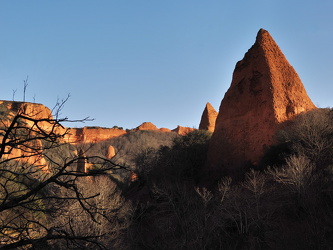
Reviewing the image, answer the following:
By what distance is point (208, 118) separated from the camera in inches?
1679

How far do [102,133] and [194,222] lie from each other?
84.6 meters

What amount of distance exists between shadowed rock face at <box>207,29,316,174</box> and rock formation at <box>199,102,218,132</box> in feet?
45.4

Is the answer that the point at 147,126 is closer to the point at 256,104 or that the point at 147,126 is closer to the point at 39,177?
the point at 256,104

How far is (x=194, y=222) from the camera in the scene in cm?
1677

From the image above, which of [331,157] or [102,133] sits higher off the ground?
[102,133]

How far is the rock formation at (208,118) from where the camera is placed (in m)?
42.2

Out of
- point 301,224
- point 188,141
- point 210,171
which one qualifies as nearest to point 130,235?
point 301,224

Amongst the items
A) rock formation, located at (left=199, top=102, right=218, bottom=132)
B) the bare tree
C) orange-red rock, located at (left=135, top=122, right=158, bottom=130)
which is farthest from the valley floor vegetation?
orange-red rock, located at (left=135, top=122, right=158, bottom=130)

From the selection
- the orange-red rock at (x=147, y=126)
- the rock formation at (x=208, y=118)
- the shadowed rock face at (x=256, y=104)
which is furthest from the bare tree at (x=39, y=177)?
the orange-red rock at (x=147, y=126)

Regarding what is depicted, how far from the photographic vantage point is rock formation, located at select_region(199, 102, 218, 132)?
139ft

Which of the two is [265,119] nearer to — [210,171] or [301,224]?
[210,171]

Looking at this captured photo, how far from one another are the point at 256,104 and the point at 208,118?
55.9ft

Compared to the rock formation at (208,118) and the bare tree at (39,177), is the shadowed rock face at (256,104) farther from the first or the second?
the bare tree at (39,177)

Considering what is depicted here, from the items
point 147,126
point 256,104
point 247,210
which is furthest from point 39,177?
point 147,126
